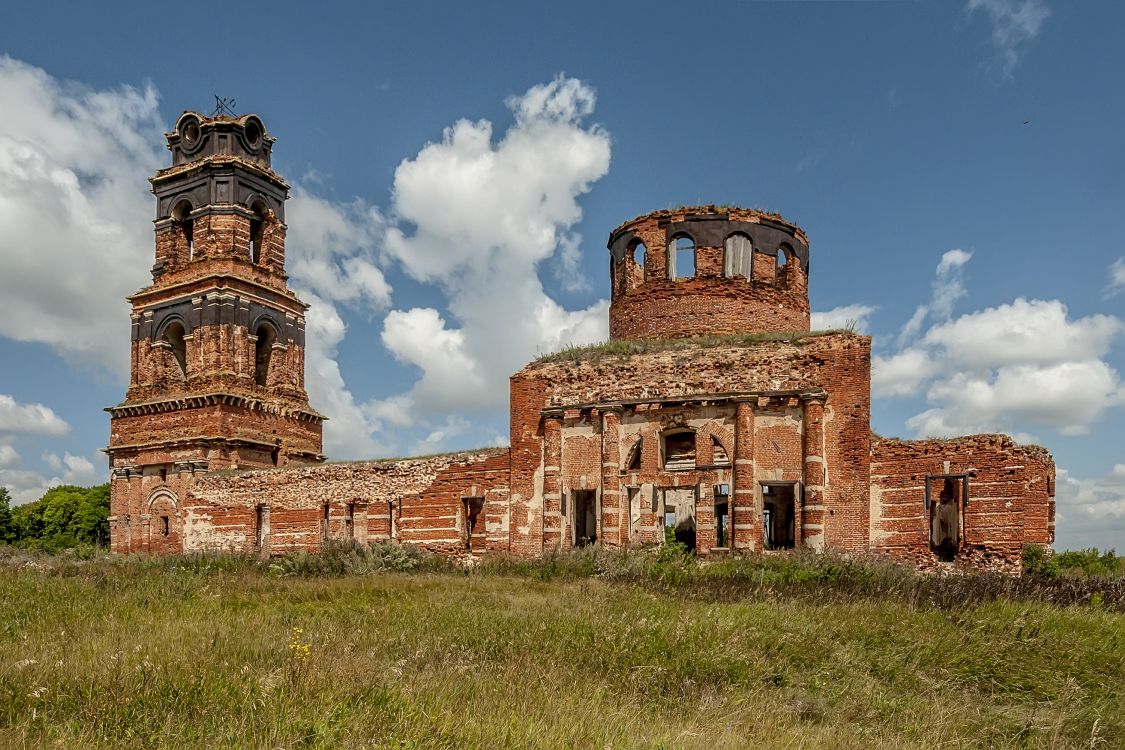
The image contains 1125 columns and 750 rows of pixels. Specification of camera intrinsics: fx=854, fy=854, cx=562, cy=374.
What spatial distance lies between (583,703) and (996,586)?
30.9 ft

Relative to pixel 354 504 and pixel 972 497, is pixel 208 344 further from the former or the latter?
pixel 972 497

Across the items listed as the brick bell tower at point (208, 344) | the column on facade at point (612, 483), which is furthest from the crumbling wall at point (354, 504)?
the column on facade at point (612, 483)

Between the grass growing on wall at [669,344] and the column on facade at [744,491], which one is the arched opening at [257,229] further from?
the column on facade at [744,491]

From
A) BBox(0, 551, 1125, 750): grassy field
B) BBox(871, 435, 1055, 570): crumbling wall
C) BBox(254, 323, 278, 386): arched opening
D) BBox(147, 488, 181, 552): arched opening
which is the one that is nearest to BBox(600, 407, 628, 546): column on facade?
BBox(0, 551, 1125, 750): grassy field

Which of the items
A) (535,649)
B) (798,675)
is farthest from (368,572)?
(798,675)

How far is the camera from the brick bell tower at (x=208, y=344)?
25.7 meters

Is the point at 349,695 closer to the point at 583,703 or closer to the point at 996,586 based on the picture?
the point at 583,703

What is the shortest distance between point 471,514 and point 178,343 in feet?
48.6

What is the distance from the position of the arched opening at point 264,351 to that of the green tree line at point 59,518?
19303mm

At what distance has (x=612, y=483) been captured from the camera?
58.3 ft

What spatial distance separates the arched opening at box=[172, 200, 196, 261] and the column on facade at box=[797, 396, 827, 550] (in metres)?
21.9

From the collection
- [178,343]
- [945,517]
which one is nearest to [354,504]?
[178,343]

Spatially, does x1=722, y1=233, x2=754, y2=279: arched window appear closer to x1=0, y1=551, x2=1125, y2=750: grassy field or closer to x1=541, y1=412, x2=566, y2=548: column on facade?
x1=541, y1=412, x2=566, y2=548: column on facade

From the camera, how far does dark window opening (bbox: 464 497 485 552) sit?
19359 millimetres
